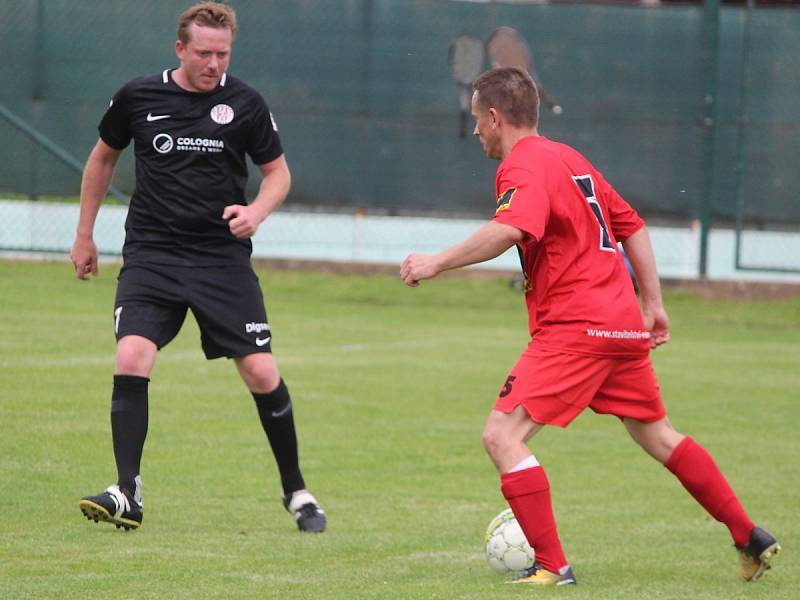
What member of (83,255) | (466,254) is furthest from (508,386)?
(83,255)

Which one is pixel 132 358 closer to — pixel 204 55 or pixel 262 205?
pixel 262 205

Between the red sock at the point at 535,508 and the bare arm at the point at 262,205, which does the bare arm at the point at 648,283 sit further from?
the bare arm at the point at 262,205

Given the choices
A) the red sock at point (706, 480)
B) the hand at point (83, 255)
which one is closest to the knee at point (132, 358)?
the hand at point (83, 255)

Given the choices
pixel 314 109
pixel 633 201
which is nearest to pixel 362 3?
pixel 314 109

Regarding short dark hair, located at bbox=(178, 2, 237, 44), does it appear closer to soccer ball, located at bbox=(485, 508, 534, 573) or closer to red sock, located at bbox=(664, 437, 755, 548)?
soccer ball, located at bbox=(485, 508, 534, 573)

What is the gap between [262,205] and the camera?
598cm

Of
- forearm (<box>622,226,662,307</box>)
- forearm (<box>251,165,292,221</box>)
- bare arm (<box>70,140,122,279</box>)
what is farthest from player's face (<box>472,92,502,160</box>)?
bare arm (<box>70,140,122,279</box>)

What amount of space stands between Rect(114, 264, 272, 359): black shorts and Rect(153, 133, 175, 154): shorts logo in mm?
479

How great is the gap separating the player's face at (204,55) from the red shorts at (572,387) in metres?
1.81

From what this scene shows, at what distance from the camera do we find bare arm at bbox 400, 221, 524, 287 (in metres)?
4.75

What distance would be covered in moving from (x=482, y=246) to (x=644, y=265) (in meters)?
0.84

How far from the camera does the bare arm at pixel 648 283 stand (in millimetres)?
5387

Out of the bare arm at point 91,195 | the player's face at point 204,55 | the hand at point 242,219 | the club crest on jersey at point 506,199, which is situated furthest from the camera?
the bare arm at point 91,195

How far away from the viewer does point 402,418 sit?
9.33 m
